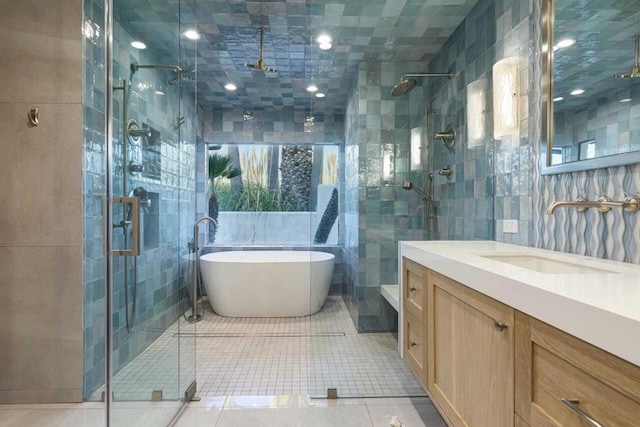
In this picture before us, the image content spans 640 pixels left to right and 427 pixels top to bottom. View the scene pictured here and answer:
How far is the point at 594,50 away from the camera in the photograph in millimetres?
1414

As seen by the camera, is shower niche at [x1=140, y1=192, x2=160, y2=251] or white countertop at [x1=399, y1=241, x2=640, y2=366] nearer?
white countertop at [x1=399, y1=241, x2=640, y2=366]

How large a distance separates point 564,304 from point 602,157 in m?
0.94

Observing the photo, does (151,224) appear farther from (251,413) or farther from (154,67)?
(251,413)

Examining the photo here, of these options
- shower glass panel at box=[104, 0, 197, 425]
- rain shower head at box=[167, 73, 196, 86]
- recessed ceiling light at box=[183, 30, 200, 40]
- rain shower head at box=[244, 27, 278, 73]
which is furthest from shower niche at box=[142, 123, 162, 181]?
rain shower head at box=[244, 27, 278, 73]

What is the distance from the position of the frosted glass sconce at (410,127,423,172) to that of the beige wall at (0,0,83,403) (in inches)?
92.4

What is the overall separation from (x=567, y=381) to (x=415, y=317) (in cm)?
104

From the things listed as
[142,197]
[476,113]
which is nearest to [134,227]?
[142,197]

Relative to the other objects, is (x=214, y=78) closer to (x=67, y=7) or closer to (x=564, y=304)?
(x=67, y=7)

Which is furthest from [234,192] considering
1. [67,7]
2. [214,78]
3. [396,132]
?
[67,7]

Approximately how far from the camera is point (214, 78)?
364 cm

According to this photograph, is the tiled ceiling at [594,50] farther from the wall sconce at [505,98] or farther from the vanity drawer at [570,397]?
the vanity drawer at [570,397]

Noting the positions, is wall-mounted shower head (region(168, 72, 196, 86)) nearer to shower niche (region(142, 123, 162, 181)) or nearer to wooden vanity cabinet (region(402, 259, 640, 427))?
shower niche (region(142, 123, 162, 181))

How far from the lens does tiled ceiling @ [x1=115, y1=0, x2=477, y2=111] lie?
2.14 meters

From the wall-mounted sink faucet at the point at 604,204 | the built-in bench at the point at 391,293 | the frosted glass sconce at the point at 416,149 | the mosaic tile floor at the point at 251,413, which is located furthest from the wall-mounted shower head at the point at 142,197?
the frosted glass sconce at the point at 416,149
